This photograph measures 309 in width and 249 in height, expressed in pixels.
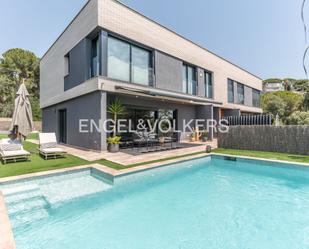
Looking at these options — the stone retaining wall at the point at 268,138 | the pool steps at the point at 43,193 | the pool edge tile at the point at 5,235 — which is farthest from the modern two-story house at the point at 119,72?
the pool edge tile at the point at 5,235

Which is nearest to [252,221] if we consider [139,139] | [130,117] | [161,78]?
[139,139]

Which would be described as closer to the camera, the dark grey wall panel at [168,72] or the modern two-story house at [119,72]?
the modern two-story house at [119,72]

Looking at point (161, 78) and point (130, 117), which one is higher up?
point (161, 78)

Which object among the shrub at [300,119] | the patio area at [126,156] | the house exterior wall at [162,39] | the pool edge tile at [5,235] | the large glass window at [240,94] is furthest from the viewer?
the large glass window at [240,94]

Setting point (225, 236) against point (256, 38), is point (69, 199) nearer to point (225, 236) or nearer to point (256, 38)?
point (225, 236)

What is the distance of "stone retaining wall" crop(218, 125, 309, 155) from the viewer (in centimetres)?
1161

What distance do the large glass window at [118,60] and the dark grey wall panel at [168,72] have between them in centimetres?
309

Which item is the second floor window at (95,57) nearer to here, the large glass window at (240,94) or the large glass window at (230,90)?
the large glass window at (230,90)

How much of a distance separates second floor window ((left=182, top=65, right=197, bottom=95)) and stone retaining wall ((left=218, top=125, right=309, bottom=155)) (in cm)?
672

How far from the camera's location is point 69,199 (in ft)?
19.0

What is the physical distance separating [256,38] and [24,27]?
25.7m

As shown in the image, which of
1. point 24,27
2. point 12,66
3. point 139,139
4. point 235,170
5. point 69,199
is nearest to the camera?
point 69,199

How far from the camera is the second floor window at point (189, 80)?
1912cm

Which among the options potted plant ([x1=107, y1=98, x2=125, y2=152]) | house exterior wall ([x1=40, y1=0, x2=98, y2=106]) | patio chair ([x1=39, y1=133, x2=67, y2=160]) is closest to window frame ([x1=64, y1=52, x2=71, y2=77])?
house exterior wall ([x1=40, y1=0, x2=98, y2=106])
